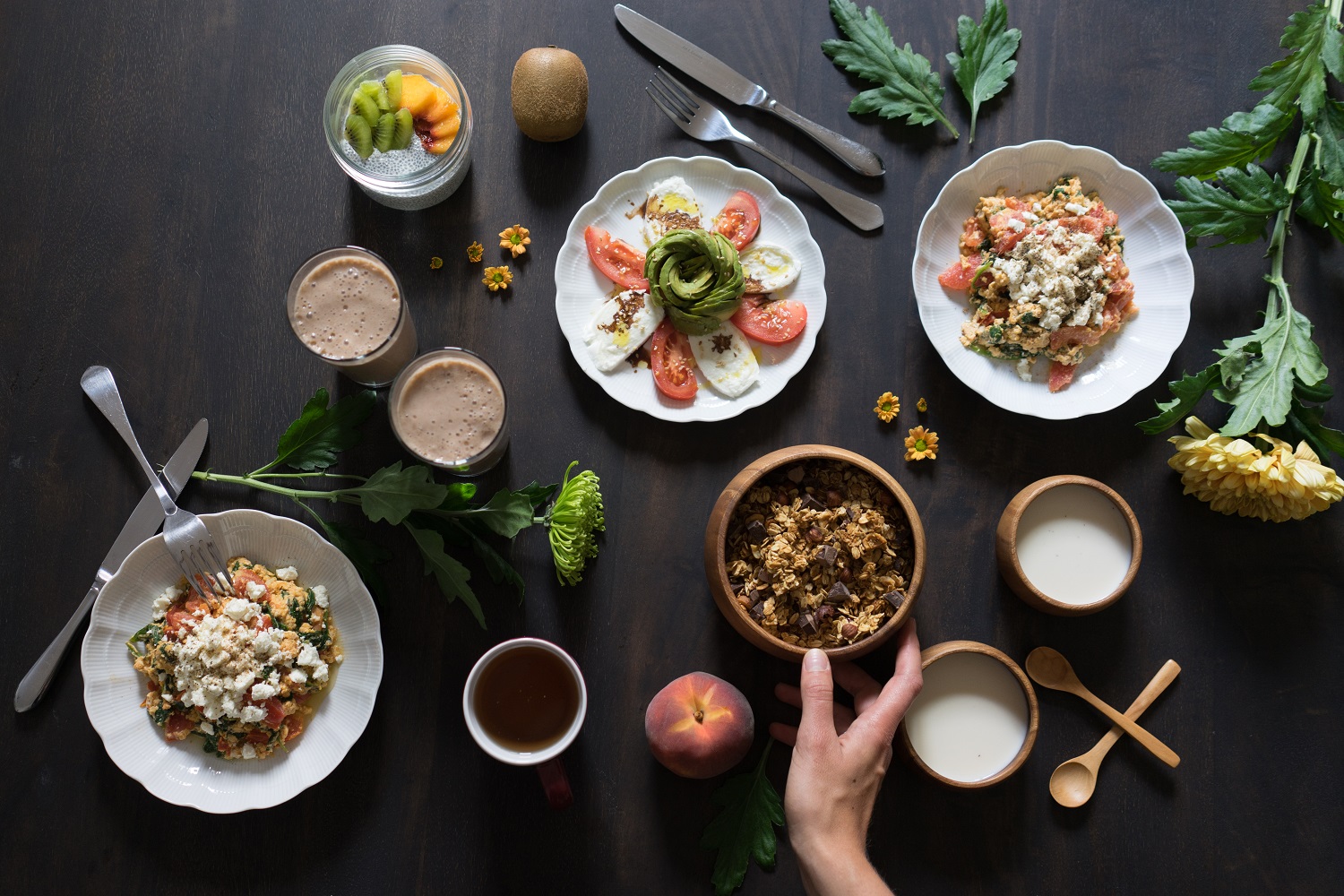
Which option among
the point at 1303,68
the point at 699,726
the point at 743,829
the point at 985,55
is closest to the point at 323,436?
the point at 699,726

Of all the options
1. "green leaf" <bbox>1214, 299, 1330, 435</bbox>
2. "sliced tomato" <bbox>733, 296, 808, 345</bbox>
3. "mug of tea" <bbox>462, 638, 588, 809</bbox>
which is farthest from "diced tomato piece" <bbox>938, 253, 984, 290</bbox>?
"mug of tea" <bbox>462, 638, 588, 809</bbox>

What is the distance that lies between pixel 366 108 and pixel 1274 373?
1956 millimetres

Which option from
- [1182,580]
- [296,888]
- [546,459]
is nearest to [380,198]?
[546,459]

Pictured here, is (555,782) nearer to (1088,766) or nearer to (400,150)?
(1088,766)

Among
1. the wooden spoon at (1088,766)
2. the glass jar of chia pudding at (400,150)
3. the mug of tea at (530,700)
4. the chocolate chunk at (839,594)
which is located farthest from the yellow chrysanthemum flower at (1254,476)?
the glass jar of chia pudding at (400,150)

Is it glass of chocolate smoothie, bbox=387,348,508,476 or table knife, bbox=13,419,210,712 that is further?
table knife, bbox=13,419,210,712

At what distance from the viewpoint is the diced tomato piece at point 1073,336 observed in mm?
1721

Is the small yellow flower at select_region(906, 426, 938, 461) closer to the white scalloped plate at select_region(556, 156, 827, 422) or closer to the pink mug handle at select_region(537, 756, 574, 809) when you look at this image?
the white scalloped plate at select_region(556, 156, 827, 422)

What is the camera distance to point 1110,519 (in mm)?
1721

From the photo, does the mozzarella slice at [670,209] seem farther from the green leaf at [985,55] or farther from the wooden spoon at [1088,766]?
the wooden spoon at [1088,766]

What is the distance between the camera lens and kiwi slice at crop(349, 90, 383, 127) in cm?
171

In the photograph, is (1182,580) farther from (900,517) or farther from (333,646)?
(333,646)

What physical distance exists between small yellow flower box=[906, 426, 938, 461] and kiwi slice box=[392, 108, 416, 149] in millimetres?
1250

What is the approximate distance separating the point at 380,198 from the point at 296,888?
1473 mm
